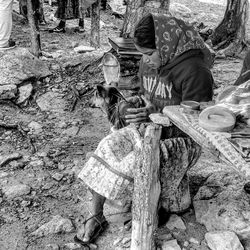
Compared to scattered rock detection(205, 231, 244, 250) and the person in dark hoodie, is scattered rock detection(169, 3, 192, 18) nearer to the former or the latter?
the person in dark hoodie

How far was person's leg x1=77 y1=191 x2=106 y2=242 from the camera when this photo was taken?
2.71 metres

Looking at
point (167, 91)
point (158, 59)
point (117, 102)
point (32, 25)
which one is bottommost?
point (32, 25)

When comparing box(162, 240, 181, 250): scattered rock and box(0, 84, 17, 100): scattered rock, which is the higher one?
box(162, 240, 181, 250): scattered rock

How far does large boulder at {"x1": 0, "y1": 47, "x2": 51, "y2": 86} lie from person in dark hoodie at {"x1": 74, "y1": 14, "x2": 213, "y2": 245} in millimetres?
2908

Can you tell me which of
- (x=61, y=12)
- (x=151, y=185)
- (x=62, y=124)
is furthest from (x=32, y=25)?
(x=151, y=185)

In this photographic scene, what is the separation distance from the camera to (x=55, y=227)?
288 cm

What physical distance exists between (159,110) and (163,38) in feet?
1.72

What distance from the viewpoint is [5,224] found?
9.75 ft

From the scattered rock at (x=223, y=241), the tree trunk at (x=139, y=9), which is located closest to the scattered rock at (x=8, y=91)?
the tree trunk at (x=139, y=9)

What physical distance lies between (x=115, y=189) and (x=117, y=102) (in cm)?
80

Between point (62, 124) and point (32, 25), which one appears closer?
point (62, 124)

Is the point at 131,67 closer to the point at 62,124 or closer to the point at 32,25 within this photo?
the point at 62,124

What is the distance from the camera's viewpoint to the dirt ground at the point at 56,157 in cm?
Answer: 286

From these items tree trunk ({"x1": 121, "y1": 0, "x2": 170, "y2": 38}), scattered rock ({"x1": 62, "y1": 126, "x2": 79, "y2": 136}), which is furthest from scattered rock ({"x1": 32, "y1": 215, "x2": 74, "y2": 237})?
tree trunk ({"x1": 121, "y1": 0, "x2": 170, "y2": 38})
